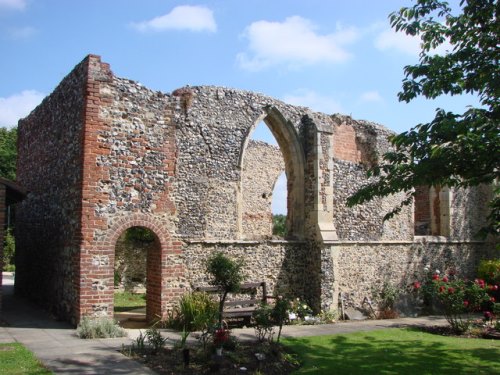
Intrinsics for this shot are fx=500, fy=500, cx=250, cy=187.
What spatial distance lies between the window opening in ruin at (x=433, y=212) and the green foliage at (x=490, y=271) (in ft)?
5.14

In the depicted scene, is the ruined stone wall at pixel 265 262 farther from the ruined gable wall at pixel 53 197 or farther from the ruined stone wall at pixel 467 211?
the ruined stone wall at pixel 467 211

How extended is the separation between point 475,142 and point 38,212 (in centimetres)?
1178

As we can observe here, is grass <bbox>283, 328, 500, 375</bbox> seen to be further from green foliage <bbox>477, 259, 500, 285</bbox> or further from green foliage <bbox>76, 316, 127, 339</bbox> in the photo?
green foliage <bbox>477, 259, 500, 285</bbox>

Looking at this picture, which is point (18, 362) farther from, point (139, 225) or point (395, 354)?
point (395, 354)

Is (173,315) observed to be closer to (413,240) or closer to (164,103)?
(164,103)

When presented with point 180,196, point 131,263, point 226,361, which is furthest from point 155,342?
point 131,263

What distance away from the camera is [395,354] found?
9258 mm

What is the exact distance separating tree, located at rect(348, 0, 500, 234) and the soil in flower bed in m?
2.97

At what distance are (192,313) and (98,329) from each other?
6.71 feet

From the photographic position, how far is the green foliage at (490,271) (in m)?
16.6

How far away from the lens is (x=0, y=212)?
35.9 ft

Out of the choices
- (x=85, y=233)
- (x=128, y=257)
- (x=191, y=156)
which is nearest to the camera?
(x=85, y=233)

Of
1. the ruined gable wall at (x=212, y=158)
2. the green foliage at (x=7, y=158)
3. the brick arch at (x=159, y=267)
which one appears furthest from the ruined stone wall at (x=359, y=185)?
the green foliage at (x=7, y=158)

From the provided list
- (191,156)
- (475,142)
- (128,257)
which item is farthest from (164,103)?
(128,257)
